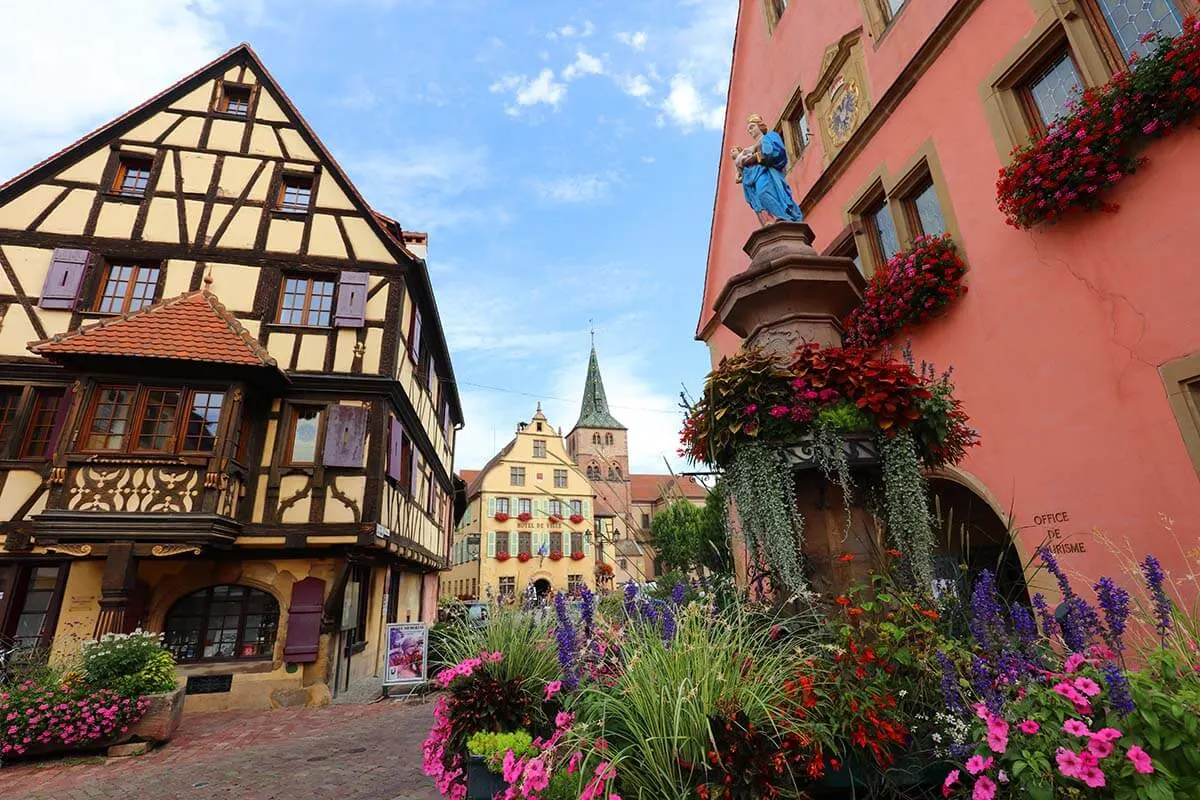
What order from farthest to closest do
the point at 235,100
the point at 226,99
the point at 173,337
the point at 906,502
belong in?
the point at 235,100 → the point at 226,99 → the point at 173,337 → the point at 906,502

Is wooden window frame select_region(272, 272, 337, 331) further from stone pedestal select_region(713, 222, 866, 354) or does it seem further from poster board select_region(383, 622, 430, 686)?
stone pedestal select_region(713, 222, 866, 354)

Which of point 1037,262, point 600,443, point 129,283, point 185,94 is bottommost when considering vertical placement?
point 1037,262

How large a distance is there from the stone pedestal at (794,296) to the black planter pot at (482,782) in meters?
3.14

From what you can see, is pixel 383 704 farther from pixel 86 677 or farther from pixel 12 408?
pixel 12 408

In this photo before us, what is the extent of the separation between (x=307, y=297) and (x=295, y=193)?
103 inches

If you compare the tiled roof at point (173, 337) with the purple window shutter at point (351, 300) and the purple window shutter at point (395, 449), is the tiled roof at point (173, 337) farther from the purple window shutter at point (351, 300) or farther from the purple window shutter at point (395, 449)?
the purple window shutter at point (395, 449)

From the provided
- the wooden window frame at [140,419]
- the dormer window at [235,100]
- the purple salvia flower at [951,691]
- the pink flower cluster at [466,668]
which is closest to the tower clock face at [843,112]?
the purple salvia flower at [951,691]

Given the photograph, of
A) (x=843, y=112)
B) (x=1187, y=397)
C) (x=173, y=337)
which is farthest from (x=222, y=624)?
(x=843, y=112)

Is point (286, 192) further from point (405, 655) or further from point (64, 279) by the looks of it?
point (405, 655)

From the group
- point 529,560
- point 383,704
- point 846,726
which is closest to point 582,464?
point 529,560

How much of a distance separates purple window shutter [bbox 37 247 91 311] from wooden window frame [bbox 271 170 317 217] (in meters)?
3.43

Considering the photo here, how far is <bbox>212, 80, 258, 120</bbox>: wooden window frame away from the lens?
39.3 ft

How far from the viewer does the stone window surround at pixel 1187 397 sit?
157 inches

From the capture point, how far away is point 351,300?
35.6ft
